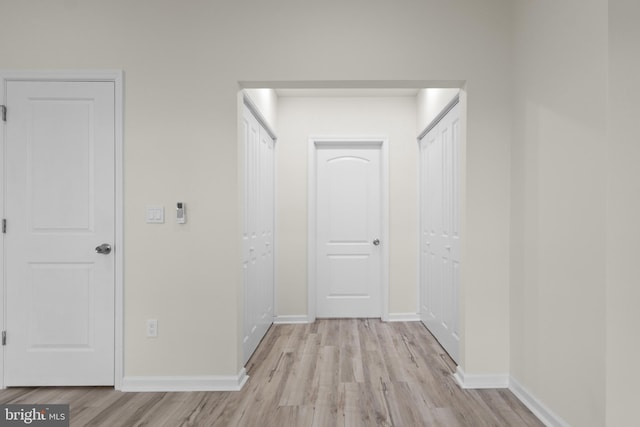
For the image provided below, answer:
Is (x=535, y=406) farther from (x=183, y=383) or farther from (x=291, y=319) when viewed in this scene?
(x=291, y=319)

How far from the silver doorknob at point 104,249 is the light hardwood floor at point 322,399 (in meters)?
0.91

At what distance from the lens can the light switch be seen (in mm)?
2674

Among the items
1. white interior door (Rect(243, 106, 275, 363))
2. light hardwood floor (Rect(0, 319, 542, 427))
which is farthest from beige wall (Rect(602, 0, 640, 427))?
white interior door (Rect(243, 106, 275, 363))

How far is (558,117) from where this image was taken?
2.12 metres

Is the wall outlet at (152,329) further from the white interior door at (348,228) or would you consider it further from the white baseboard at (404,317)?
the white baseboard at (404,317)

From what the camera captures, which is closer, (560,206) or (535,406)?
(560,206)

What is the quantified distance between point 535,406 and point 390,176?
2720mm

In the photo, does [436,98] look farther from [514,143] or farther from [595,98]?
[595,98]

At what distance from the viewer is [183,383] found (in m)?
2.66

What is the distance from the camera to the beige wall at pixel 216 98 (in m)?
2.67

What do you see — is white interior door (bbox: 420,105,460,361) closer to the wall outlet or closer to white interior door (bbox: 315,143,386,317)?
white interior door (bbox: 315,143,386,317)

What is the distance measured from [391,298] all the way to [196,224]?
2.59 metres

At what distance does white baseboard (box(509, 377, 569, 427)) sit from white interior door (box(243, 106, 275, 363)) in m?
1.88

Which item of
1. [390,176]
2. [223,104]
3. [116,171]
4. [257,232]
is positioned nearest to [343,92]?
[390,176]
